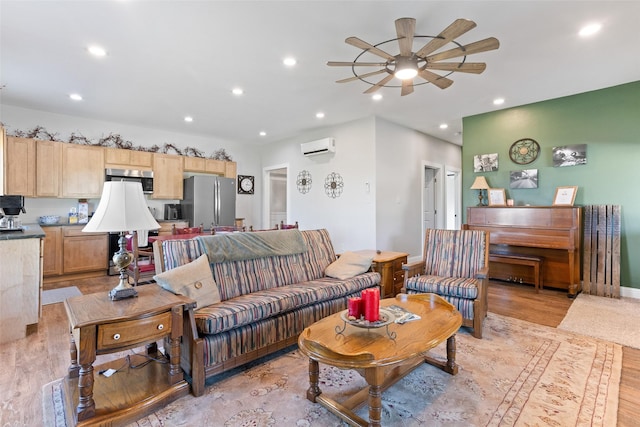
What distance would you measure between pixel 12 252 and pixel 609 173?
6856 millimetres

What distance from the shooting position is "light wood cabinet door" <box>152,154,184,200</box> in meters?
5.80

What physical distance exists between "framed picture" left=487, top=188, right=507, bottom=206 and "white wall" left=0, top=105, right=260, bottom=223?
5340 mm

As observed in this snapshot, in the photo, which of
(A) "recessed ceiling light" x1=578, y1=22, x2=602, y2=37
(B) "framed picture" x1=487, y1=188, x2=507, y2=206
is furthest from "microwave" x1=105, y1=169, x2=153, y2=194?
(A) "recessed ceiling light" x1=578, y1=22, x2=602, y2=37

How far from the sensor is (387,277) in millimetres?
3482

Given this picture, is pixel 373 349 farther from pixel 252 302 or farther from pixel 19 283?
pixel 19 283

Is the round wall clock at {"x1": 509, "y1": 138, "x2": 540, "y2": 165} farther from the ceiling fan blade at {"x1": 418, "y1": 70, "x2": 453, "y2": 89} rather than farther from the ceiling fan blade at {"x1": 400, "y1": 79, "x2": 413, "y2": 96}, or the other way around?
the ceiling fan blade at {"x1": 400, "y1": 79, "x2": 413, "y2": 96}

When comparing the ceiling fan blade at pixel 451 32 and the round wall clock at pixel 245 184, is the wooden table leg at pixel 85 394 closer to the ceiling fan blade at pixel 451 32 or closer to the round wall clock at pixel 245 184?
the ceiling fan blade at pixel 451 32

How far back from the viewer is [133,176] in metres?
5.50

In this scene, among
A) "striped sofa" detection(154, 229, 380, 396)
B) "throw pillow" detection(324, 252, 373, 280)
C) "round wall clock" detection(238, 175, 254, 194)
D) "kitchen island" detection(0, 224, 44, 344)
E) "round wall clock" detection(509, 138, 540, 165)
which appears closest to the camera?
"striped sofa" detection(154, 229, 380, 396)

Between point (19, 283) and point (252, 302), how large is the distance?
234cm

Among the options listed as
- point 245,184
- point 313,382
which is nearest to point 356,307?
point 313,382

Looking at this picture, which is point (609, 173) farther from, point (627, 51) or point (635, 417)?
point (635, 417)

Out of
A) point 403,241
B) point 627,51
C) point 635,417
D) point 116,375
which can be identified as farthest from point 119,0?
point 403,241

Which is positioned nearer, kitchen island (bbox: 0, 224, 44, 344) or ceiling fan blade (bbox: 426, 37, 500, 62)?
ceiling fan blade (bbox: 426, 37, 500, 62)
